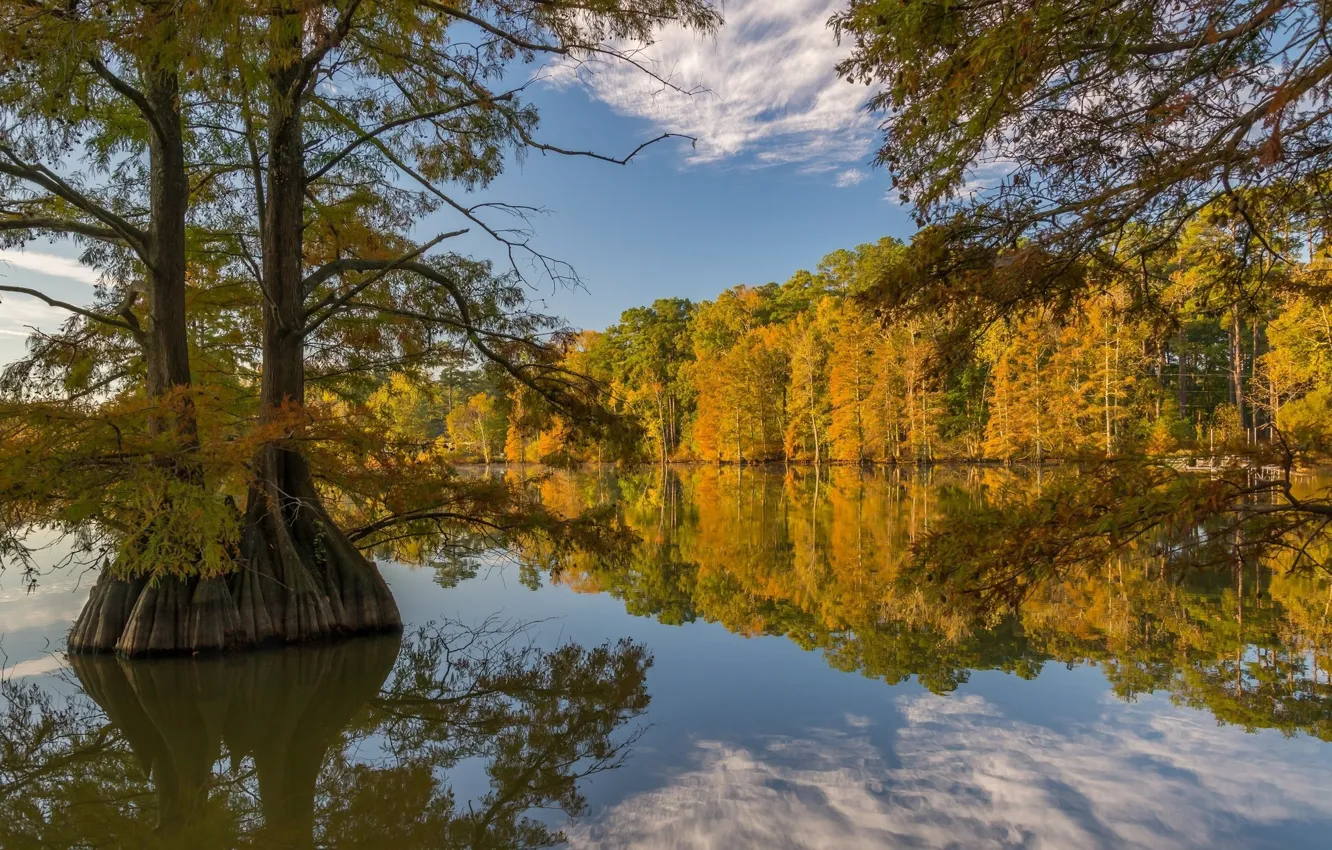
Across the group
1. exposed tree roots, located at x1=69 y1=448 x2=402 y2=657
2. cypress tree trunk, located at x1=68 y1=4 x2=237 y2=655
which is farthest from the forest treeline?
cypress tree trunk, located at x1=68 y1=4 x2=237 y2=655

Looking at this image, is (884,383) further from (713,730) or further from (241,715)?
(241,715)

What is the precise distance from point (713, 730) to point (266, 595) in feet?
13.6

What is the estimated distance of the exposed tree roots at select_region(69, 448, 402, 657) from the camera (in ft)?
19.8

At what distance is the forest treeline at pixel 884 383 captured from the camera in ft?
79.2

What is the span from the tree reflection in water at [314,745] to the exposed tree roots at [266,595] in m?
0.19

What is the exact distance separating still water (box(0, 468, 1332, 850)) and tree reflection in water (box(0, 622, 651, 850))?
2 cm

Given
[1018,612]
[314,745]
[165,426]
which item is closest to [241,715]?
[314,745]

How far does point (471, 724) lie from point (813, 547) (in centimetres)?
785

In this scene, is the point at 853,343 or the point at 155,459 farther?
the point at 853,343

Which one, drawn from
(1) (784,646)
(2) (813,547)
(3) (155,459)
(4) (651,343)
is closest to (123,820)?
(3) (155,459)

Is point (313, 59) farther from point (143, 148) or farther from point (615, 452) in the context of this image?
point (615, 452)

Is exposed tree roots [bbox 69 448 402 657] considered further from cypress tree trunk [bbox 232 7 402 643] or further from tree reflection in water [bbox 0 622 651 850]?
tree reflection in water [bbox 0 622 651 850]

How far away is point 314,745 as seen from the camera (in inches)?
179

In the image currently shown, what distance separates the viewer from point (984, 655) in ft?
20.3
